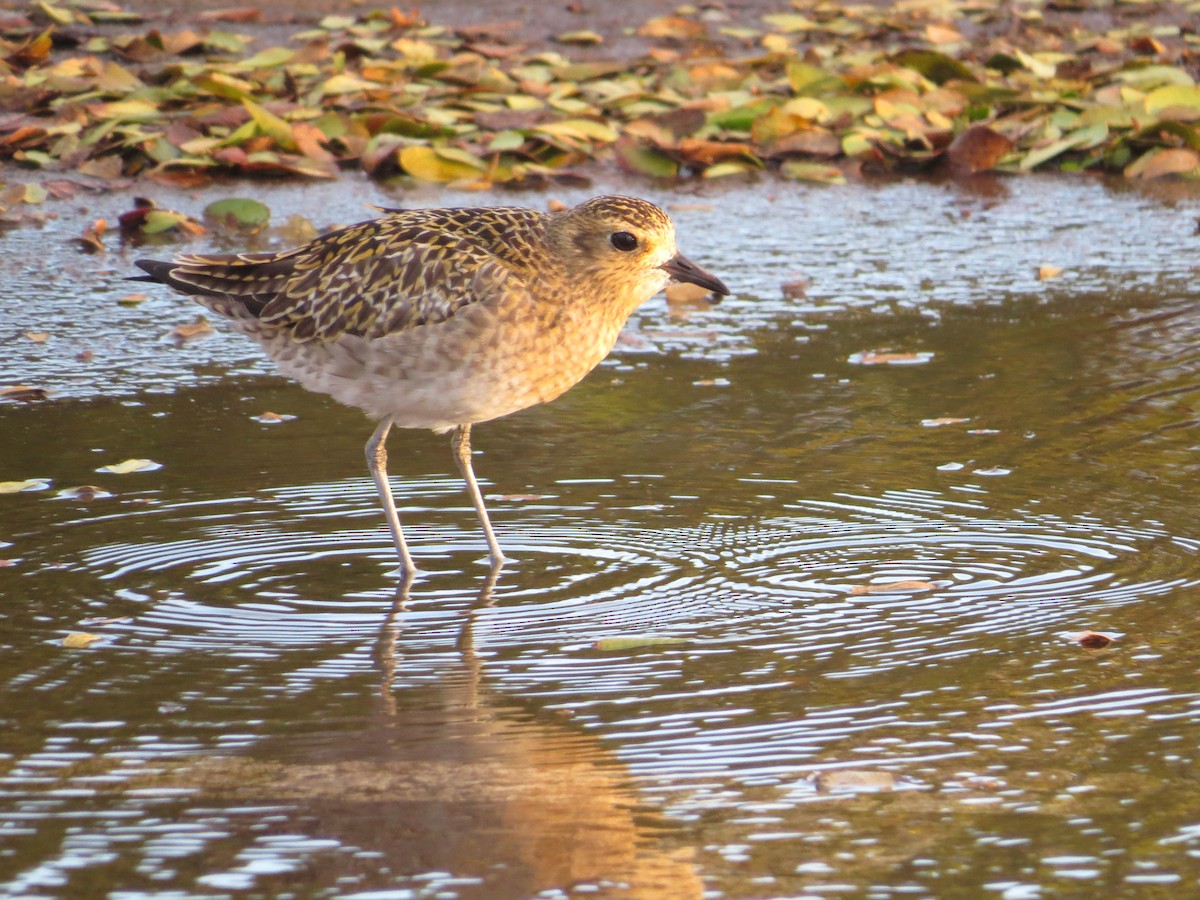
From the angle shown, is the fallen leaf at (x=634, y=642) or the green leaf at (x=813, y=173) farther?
the green leaf at (x=813, y=173)

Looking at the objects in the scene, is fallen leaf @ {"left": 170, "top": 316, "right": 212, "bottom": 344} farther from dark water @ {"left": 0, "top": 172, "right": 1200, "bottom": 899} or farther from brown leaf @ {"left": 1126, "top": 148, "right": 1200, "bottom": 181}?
brown leaf @ {"left": 1126, "top": 148, "right": 1200, "bottom": 181}

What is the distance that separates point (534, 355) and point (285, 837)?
2516 millimetres

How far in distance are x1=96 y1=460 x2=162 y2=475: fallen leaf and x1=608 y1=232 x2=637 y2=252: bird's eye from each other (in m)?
2.00

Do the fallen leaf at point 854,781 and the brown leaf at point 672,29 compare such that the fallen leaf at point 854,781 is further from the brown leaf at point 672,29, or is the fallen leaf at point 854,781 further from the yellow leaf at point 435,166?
the brown leaf at point 672,29

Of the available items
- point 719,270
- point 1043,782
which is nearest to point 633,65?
point 719,270

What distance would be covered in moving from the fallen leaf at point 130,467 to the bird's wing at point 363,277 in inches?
26.7

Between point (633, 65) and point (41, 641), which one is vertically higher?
point (633, 65)

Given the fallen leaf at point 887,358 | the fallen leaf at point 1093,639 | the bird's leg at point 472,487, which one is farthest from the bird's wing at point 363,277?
the fallen leaf at point 887,358

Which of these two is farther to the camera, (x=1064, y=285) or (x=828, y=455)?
(x=1064, y=285)

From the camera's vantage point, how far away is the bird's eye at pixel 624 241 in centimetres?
613

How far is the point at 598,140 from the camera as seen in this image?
1216 centimetres

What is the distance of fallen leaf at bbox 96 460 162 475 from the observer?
22.2 feet

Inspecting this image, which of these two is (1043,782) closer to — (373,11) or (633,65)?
(633,65)

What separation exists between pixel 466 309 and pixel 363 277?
0.49 meters
